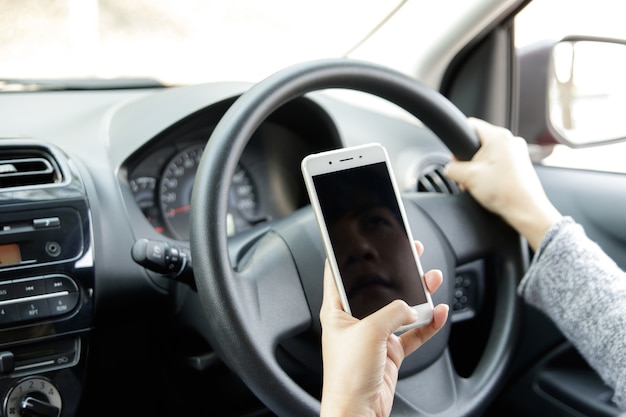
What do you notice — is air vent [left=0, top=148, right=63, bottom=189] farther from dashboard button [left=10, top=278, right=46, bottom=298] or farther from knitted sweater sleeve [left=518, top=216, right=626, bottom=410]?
knitted sweater sleeve [left=518, top=216, right=626, bottom=410]

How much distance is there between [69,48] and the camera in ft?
6.08

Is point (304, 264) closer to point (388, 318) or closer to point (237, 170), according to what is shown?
point (388, 318)

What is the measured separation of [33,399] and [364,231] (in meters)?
0.57

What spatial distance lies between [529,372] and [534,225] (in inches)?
19.6

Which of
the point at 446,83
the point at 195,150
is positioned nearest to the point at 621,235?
the point at 446,83

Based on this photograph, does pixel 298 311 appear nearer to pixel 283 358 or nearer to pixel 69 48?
pixel 283 358

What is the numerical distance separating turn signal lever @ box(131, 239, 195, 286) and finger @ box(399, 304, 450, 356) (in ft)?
1.01

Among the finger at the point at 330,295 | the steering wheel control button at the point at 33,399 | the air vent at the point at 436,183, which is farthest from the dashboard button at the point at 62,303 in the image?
the air vent at the point at 436,183

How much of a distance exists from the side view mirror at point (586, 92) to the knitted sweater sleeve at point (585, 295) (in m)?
0.62

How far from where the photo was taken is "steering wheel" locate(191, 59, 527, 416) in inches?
29.9

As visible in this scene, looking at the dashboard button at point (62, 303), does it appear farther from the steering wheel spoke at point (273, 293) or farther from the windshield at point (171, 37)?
the windshield at point (171, 37)

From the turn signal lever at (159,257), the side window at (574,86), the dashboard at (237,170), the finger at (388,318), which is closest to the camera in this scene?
the finger at (388,318)

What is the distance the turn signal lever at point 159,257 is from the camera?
0.86 m

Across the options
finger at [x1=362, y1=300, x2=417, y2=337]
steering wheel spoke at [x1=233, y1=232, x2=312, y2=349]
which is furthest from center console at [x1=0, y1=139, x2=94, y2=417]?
finger at [x1=362, y1=300, x2=417, y2=337]
